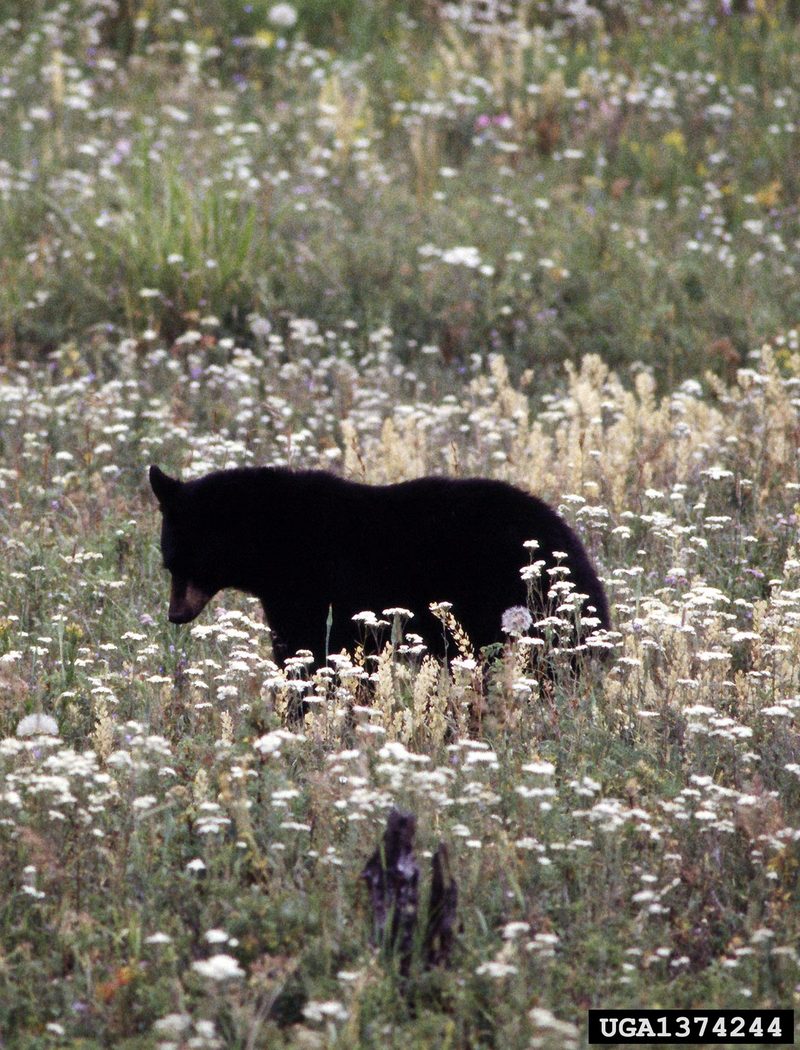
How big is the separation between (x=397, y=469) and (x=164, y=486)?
5.50 feet

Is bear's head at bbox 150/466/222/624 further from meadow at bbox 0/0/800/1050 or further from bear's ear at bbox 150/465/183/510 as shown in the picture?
meadow at bbox 0/0/800/1050

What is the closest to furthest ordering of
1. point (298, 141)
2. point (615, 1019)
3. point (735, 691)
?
point (615, 1019) → point (735, 691) → point (298, 141)

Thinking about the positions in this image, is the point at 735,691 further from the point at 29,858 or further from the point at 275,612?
the point at 29,858

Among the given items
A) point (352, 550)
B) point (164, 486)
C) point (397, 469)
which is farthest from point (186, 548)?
point (397, 469)

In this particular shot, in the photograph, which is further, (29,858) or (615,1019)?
(29,858)

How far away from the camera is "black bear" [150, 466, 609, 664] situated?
221 inches

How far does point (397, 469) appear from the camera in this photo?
7.38 m

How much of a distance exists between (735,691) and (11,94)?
9525 mm

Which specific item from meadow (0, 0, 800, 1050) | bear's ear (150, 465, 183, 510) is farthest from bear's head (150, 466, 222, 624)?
meadow (0, 0, 800, 1050)

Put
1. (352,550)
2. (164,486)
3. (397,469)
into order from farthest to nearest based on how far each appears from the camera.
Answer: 1. (397,469)
2. (164,486)
3. (352,550)

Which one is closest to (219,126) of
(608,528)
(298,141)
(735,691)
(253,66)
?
(298,141)

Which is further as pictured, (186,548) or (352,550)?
(186,548)

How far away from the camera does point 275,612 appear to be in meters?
5.96

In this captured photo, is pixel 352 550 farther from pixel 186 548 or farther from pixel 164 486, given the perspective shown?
pixel 164 486
